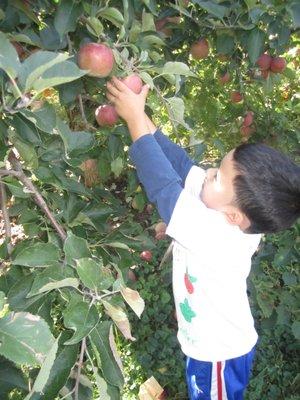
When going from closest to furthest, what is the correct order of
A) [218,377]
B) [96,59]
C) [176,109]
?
[96,59] < [176,109] < [218,377]

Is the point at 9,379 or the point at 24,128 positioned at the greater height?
the point at 24,128

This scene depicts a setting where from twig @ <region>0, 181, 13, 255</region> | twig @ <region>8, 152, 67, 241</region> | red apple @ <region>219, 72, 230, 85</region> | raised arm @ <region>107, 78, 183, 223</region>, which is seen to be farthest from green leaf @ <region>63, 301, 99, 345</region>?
red apple @ <region>219, 72, 230, 85</region>

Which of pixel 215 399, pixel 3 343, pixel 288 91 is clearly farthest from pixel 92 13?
pixel 288 91

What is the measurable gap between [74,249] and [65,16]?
1.42ft

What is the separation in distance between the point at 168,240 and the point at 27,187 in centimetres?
167

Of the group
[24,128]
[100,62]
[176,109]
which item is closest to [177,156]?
[176,109]

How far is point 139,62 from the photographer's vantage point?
1.02 m

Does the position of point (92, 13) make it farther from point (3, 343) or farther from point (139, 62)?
point (3, 343)

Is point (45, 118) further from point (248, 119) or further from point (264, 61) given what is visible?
point (248, 119)

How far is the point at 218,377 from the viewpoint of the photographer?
1.34m

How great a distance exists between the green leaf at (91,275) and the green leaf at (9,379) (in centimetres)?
25

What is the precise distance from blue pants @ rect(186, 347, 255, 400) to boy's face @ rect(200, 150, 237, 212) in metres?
0.47

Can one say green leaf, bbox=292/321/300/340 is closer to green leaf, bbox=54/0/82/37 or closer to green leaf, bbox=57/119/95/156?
green leaf, bbox=57/119/95/156

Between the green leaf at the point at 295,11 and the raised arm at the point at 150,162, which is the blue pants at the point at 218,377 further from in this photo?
the green leaf at the point at 295,11
